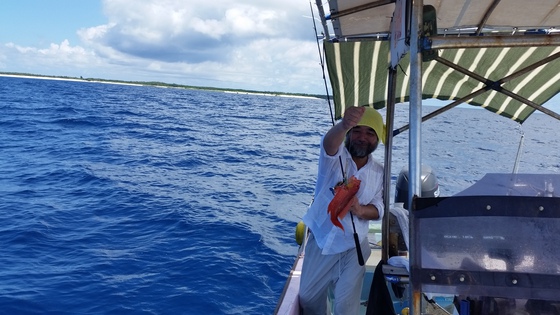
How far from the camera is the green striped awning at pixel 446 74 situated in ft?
13.3

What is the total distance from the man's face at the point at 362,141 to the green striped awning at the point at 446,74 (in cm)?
91

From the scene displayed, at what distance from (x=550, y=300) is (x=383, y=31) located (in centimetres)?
241

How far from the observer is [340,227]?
10.7ft

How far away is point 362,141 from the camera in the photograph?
3.30 m

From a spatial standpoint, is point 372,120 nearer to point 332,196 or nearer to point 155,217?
point 332,196

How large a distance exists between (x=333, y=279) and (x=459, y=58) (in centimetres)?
227

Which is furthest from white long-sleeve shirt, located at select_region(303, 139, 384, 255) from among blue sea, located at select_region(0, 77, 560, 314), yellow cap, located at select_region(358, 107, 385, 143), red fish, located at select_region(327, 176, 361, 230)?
blue sea, located at select_region(0, 77, 560, 314)

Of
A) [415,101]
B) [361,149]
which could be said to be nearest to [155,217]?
[361,149]

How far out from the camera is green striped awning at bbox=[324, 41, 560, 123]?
4045 mm

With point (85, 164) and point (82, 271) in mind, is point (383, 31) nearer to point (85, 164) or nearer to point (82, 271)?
point (82, 271)

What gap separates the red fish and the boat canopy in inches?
32.0

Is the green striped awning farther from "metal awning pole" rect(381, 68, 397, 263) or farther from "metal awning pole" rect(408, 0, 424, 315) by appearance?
"metal awning pole" rect(408, 0, 424, 315)

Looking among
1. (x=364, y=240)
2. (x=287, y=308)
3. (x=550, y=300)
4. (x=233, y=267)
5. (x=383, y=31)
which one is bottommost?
(x=233, y=267)

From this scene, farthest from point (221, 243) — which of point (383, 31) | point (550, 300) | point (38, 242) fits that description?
point (550, 300)
